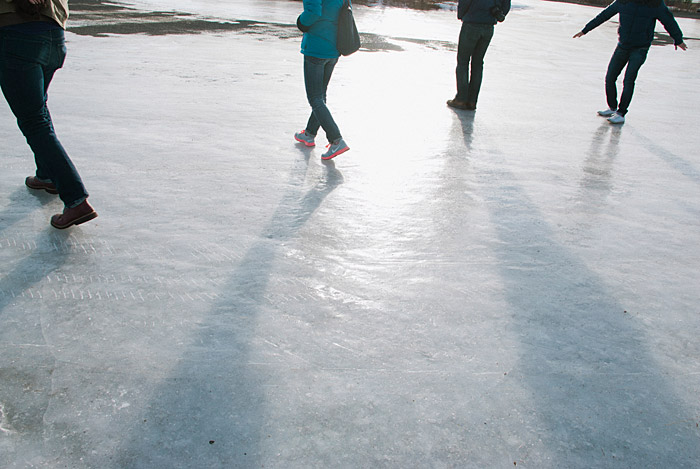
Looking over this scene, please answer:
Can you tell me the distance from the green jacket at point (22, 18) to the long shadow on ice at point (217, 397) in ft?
5.00

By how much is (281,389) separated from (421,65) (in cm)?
835

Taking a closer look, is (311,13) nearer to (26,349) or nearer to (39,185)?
(39,185)

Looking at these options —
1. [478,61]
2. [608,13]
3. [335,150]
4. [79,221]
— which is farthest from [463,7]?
[79,221]

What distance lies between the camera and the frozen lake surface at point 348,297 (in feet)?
5.78

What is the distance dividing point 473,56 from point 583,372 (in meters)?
5.31

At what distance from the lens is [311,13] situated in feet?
13.2

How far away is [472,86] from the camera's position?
257 inches

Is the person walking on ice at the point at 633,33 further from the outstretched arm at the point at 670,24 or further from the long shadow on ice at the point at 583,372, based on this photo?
the long shadow on ice at the point at 583,372

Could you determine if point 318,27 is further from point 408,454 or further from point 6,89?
point 408,454

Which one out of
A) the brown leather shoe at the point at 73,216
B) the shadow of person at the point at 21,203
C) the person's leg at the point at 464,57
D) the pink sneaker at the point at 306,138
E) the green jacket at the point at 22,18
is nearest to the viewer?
the green jacket at the point at 22,18

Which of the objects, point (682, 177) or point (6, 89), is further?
point (682, 177)

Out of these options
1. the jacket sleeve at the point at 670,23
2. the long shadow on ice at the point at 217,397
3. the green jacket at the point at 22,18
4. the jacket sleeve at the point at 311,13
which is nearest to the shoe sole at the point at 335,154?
the jacket sleeve at the point at 311,13

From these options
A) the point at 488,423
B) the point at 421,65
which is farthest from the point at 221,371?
the point at 421,65

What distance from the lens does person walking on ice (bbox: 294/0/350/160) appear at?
13.4 ft
